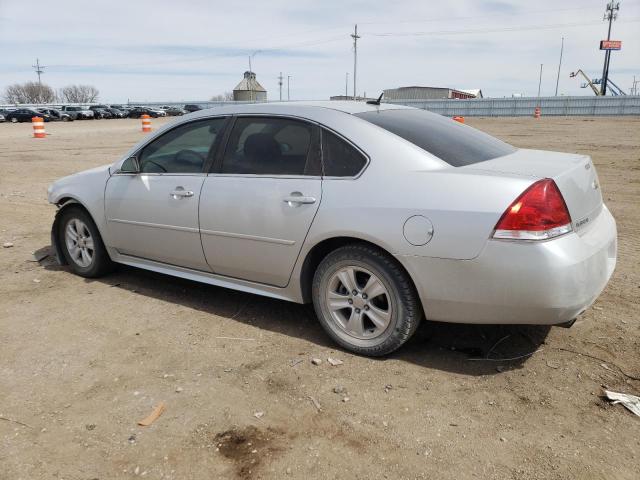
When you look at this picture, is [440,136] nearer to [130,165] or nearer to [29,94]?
[130,165]

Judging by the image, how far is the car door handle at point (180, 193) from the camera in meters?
4.07

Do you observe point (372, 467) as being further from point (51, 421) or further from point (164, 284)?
point (164, 284)

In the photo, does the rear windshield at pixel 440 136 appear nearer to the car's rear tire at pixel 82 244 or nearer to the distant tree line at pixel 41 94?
the car's rear tire at pixel 82 244

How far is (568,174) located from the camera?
123 inches

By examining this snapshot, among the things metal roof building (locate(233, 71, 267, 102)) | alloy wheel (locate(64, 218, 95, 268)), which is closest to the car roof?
alloy wheel (locate(64, 218, 95, 268))

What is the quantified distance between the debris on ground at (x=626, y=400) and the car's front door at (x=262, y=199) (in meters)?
1.99

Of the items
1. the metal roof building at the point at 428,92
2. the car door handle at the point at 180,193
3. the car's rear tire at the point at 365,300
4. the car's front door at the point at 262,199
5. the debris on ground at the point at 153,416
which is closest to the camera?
the debris on ground at the point at 153,416

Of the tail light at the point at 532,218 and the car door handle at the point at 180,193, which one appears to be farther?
the car door handle at the point at 180,193

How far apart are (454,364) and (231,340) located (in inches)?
60.0

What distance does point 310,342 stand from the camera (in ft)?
12.3

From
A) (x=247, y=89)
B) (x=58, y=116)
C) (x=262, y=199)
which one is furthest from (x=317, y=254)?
(x=247, y=89)

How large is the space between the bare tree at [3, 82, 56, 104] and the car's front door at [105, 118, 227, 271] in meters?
129

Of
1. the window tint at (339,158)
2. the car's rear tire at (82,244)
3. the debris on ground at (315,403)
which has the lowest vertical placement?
the debris on ground at (315,403)


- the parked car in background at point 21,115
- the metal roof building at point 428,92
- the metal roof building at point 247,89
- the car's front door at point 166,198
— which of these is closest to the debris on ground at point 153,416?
the car's front door at point 166,198
